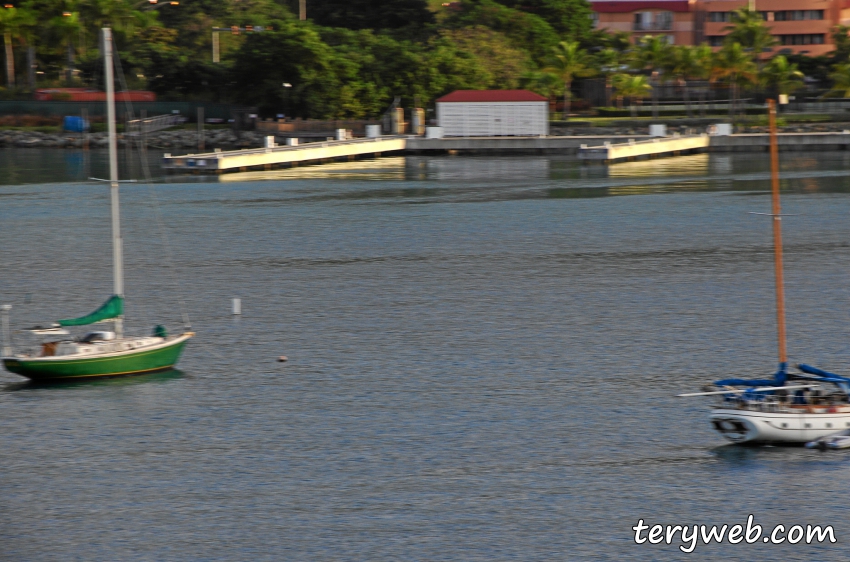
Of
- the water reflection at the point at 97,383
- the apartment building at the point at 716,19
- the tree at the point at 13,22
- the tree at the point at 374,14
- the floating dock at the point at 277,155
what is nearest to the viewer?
the water reflection at the point at 97,383

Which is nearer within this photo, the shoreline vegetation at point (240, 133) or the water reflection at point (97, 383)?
the water reflection at point (97, 383)

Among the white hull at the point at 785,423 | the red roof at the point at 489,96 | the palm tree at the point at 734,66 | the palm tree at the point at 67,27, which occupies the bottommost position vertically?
the white hull at the point at 785,423

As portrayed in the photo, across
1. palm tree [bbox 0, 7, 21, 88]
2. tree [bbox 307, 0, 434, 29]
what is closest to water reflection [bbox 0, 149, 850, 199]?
palm tree [bbox 0, 7, 21, 88]

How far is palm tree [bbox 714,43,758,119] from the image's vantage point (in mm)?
133000

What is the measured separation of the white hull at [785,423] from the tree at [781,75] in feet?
359

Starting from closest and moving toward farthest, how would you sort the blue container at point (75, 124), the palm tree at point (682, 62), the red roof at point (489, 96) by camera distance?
1. the red roof at point (489, 96)
2. the blue container at point (75, 124)
3. the palm tree at point (682, 62)

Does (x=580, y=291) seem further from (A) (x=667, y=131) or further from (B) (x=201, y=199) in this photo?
(A) (x=667, y=131)

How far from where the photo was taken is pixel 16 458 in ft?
102

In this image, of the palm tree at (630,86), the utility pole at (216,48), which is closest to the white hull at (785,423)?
the palm tree at (630,86)

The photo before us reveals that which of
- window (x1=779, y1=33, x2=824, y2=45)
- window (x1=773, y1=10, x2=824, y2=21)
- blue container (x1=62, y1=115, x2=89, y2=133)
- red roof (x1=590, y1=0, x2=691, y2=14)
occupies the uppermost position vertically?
red roof (x1=590, y1=0, x2=691, y2=14)

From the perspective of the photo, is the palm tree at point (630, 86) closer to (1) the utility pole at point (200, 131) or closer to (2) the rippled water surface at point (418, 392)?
(1) the utility pole at point (200, 131)

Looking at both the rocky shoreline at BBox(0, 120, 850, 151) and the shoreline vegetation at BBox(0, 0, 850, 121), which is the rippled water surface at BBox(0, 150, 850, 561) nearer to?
the rocky shoreline at BBox(0, 120, 850, 151)

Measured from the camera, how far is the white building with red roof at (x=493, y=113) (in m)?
124

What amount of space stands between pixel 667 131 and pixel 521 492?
10756 centimetres
